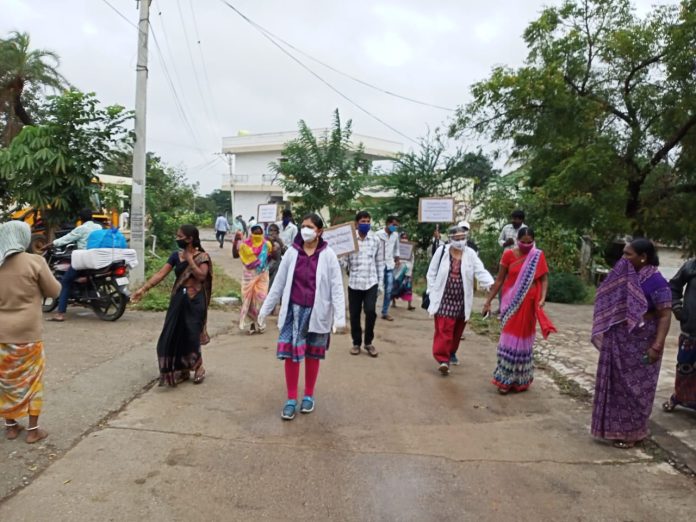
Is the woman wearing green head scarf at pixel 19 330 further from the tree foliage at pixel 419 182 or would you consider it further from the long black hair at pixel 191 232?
the tree foliage at pixel 419 182

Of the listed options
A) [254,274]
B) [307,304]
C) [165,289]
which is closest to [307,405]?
[307,304]

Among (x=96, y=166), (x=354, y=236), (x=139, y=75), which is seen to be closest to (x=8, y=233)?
(x=354, y=236)

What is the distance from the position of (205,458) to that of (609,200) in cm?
1067

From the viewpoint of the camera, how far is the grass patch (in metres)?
9.17

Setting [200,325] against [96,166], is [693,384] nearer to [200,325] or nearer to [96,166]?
[200,325]

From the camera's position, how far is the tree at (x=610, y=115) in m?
11.2

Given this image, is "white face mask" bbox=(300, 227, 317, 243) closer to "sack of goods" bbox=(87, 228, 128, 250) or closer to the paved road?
the paved road

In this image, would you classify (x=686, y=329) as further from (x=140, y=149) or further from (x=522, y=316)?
(x=140, y=149)

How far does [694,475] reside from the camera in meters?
3.81

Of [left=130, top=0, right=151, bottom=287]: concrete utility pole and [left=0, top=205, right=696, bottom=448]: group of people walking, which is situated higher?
[left=130, top=0, right=151, bottom=287]: concrete utility pole

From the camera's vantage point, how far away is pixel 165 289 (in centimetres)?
1073

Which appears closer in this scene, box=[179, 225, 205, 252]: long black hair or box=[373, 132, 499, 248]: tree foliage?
box=[179, 225, 205, 252]: long black hair

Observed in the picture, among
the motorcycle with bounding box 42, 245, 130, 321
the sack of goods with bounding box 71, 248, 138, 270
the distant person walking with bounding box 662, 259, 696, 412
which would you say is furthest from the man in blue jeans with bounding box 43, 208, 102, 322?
the distant person walking with bounding box 662, 259, 696, 412

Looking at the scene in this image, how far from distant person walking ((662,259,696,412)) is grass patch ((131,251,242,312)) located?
7218 mm
